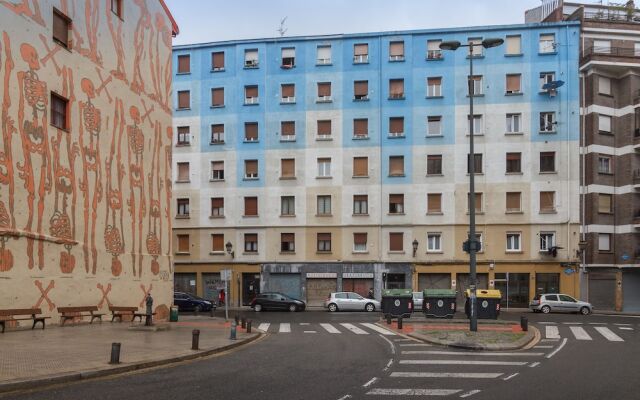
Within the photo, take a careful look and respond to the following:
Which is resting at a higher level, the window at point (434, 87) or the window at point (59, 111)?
the window at point (434, 87)

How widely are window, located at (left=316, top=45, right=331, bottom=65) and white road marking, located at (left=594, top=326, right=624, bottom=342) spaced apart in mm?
26813

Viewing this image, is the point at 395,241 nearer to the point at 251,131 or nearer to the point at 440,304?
the point at 251,131

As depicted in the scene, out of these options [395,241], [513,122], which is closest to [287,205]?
[395,241]

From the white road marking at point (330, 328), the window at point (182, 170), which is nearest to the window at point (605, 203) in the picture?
the white road marking at point (330, 328)

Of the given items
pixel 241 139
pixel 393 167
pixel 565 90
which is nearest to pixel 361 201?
pixel 393 167

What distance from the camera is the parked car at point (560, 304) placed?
37.6 meters

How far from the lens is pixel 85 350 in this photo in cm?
1551

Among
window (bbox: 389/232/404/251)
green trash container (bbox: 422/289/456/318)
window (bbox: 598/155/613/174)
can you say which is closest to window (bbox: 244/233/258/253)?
window (bbox: 389/232/404/251)

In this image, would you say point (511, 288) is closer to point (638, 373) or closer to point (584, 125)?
point (584, 125)

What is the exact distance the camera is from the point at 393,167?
144 ft

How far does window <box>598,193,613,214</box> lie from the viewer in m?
42.3

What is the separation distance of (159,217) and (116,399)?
2210 centimetres

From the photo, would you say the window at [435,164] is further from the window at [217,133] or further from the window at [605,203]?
the window at [217,133]

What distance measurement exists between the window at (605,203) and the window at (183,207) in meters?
28.2
